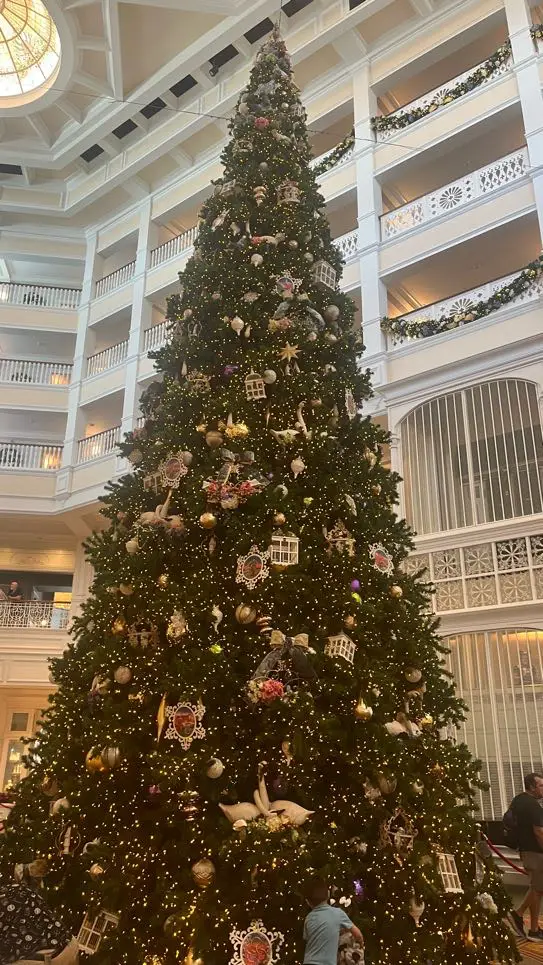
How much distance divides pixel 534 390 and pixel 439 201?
386cm

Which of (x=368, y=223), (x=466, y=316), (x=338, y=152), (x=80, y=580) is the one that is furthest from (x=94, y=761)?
(x=80, y=580)

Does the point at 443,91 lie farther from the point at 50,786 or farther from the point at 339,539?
the point at 50,786

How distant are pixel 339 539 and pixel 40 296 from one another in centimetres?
1565

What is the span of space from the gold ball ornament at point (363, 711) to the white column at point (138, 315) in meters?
11.7

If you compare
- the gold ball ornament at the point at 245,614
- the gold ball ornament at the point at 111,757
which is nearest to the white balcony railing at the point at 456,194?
the gold ball ornament at the point at 245,614

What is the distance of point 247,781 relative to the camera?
8.86 feet

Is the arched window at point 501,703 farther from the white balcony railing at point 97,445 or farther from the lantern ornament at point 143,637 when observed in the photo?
the white balcony railing at point 97,445

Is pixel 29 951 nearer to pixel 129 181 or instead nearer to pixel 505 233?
pixel 505 233

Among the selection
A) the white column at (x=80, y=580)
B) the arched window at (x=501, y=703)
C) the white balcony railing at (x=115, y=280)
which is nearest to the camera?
the arched window at (x=501, y=703)

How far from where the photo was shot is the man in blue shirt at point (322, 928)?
218 cm

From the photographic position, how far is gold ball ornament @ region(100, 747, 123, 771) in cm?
261

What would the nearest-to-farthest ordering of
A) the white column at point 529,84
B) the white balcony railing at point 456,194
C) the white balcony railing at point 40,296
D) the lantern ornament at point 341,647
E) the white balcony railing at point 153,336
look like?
1. the lantern ornament at point 341,647
2. the white column at point 529,84
3. the white balcony railing at point 456,194
4. the white balcony railing at point 153,336
5. the white balcony railing at point 40,296

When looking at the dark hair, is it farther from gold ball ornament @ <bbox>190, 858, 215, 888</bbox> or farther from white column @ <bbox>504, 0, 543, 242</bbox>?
white column @ <bbox>504, 0, 543, 242</bbox>

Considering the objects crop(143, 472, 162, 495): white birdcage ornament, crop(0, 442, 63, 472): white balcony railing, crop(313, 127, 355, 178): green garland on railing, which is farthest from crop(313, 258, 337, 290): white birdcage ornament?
crop(0, 442, 63, 472): white balcony railing
